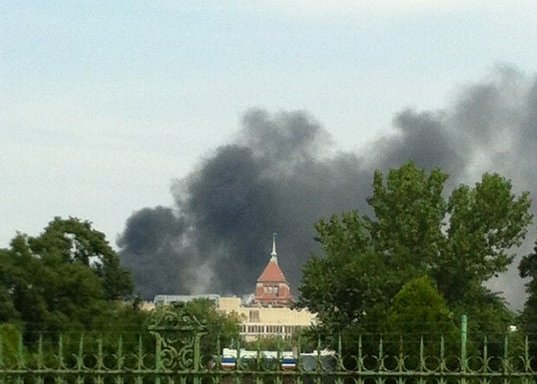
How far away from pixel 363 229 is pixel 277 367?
183 feet

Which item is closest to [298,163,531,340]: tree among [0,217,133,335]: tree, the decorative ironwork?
[0,217,133,335]: tree

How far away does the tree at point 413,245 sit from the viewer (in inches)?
2672

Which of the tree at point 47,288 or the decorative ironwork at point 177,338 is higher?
the tree at point 47,288

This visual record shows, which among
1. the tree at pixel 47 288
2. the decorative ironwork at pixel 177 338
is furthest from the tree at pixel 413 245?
the decorative ironwork at pixel 177 338

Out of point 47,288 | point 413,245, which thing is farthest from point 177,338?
point 413,245

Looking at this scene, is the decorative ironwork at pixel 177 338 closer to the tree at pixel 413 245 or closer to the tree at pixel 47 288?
the tree at pixel 47 288

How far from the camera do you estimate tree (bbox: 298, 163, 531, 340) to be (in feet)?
223

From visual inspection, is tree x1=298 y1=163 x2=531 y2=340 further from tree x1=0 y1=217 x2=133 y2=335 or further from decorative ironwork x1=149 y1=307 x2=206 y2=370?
decorative ironwork x1=149 y1=307 x2=206 y2=370

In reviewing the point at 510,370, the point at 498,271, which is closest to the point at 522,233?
the point at 498,271

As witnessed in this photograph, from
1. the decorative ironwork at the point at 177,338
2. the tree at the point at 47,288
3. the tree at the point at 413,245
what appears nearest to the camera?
the decorative ironwork at the point at 177,338

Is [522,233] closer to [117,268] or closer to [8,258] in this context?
[117,268]

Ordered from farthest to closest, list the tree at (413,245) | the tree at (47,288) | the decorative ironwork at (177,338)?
the tree at (413,245), the tree at (47,288), the decorative ironwork at (177,338)

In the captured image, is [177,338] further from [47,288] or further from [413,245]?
[413,245]

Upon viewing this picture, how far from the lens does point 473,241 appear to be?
225ft
